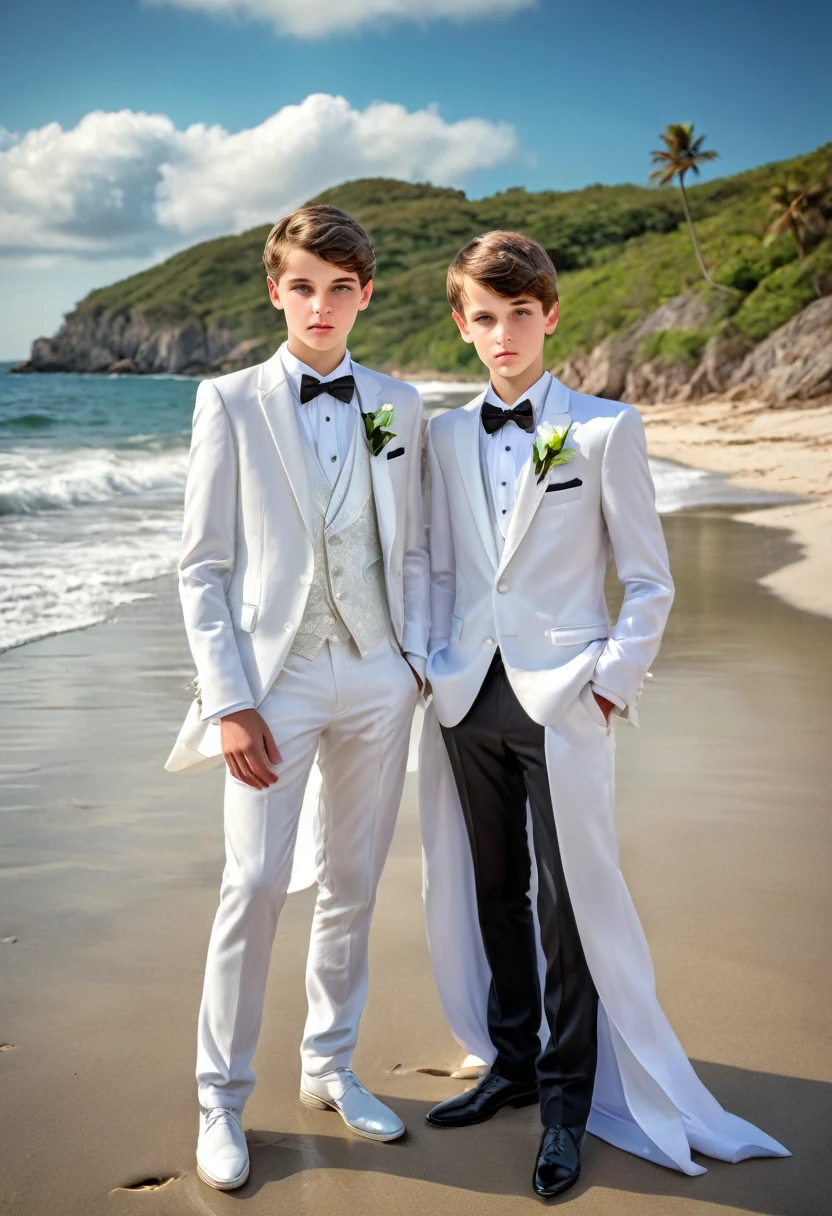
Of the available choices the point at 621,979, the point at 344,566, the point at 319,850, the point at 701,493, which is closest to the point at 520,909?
the point at 621,979

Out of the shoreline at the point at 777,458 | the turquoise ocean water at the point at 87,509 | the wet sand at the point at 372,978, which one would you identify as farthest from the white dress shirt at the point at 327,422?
the shoreline at the point at 777,458

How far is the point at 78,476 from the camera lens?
20.2 m

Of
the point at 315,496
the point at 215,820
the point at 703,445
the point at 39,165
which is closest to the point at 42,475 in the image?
the point at 703,445

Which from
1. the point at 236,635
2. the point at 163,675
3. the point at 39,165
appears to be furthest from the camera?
the point at 39,165

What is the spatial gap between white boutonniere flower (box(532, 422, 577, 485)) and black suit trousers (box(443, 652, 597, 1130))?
459 mm

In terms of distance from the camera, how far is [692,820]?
444 cm

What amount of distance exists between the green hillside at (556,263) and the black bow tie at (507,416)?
3285cm

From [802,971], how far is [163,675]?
434cm

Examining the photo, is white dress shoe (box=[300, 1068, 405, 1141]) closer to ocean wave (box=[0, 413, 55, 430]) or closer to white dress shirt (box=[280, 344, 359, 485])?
white dress shirt (box=[280, 344, 359, 485])

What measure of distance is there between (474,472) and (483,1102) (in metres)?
1.47

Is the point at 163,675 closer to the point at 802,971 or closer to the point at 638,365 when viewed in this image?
the point at 802,971

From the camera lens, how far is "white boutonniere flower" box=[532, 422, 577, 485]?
256cm

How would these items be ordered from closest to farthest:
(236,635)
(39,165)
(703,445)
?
(236,635), (703,445), (39,165)

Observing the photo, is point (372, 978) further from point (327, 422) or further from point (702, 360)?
point (702, 360)
